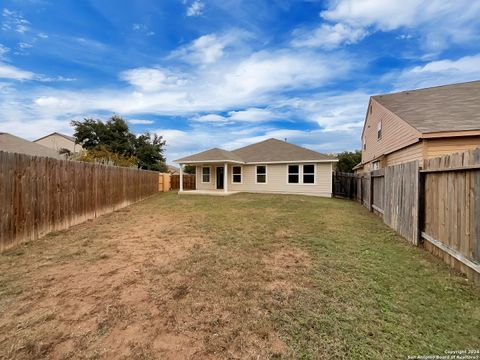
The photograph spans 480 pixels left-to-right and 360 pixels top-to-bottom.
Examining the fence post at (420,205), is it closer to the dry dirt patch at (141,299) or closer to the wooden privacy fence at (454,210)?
the wooden privacy fence at (454,210)

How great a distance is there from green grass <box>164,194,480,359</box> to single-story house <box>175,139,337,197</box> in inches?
457

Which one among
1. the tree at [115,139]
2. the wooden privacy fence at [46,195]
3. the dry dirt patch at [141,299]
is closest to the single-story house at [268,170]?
the wooden privacy fence at [46,195]

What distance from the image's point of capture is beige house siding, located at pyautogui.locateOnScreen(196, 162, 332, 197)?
17.1 meters

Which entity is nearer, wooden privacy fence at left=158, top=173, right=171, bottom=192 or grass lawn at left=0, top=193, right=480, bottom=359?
grass lawn at left=0, top=193, right=480, bottom=359

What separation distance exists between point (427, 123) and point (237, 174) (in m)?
13.3

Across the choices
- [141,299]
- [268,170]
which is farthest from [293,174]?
[141,299]

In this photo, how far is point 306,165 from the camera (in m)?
17.7

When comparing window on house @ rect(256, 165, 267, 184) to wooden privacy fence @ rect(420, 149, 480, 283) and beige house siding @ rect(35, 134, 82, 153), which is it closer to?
wooden privacy fence @ rect(420, 149, 480, 283)

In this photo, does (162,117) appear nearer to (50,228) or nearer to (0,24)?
(0,24)

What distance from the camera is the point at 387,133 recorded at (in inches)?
489

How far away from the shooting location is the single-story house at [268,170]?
680 inches

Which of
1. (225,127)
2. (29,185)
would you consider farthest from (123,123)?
(29,185)

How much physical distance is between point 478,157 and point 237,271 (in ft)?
12.2

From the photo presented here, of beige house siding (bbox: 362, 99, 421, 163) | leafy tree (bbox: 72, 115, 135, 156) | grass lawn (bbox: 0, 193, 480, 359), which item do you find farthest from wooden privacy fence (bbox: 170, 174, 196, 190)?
grass lawn (bbox: 0, 193, 480, 359)
